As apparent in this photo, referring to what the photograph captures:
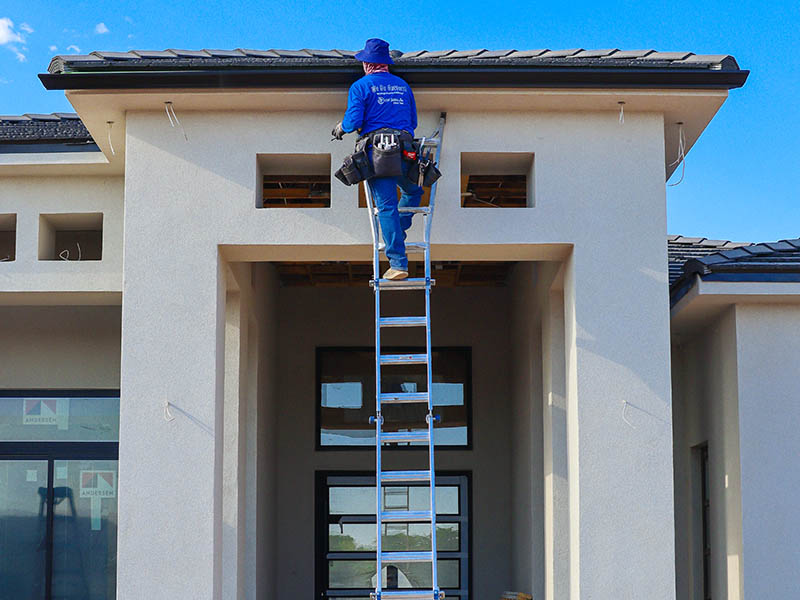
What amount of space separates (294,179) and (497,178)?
73.1 inches

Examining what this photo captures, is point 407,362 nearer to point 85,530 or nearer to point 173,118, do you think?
point 173,118

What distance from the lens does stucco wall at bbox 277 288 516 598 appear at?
1291 centimetres

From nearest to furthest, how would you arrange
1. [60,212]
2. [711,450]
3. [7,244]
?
[60,212] → [711,450] → [7,244]

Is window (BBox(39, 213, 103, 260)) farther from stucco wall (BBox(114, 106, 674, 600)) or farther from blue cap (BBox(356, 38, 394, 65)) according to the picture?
blue cap (BBox(356, 38, 394, 65))

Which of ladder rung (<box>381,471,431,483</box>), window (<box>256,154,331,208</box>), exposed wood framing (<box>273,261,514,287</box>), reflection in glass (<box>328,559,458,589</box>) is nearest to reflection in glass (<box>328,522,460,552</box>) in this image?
reflection in glass (<box>328,559,458,589</box>)

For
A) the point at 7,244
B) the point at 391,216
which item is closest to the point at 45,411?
the point at 7,244

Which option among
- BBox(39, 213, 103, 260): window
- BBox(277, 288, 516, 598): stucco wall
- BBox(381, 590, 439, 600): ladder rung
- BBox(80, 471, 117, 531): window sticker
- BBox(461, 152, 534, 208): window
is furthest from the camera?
BBox(277, 288, 516, 598): stucco wall

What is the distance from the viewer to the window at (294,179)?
8.80 m

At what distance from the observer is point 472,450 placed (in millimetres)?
13109

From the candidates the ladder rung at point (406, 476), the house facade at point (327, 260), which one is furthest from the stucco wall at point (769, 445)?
the ladder rung at point (406, 476)

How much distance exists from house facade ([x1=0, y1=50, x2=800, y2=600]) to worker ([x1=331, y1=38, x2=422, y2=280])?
0.25 meters

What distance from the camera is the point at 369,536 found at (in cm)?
1318

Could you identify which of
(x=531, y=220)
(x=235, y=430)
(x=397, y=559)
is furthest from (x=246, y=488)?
(x=531, y=220)

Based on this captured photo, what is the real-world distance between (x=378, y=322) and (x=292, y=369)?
5259 millimetres
